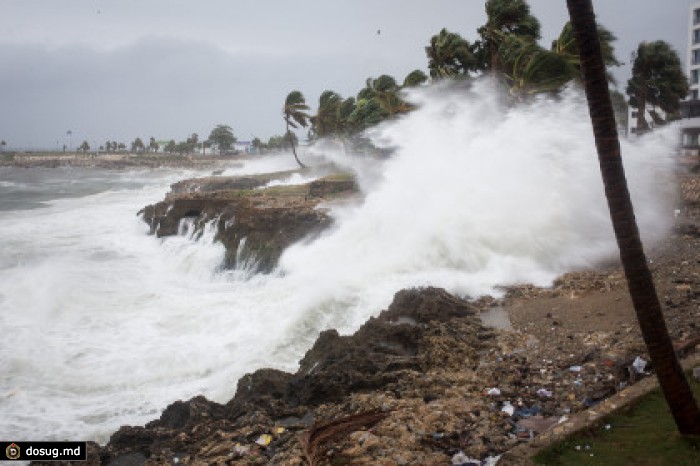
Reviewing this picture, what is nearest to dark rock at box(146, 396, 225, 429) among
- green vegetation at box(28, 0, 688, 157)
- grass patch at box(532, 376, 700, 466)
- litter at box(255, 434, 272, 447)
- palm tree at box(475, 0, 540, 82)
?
litter at box(255, 434, 272, 447)

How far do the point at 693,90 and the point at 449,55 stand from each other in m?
33.7

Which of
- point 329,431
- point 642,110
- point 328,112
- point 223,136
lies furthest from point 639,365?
point 223,136

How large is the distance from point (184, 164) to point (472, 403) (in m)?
111

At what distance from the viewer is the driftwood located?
17.4 ft

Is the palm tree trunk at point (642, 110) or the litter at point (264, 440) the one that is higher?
the palm tree trunk at point (642, 110)

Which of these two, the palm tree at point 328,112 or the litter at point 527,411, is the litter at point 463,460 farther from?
the palm tree at point 328,112

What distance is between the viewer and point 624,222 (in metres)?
4.16

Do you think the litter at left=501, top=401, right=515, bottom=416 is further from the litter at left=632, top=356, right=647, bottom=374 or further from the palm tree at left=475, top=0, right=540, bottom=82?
the palm tree at left=475, top=0, right=540, bottom=82

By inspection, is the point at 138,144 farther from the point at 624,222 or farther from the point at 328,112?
the point at 624,222

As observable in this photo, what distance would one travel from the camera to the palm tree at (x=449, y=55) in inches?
1117

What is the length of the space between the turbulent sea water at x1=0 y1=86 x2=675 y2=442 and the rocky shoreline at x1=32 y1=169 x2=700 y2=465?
53.3 inches

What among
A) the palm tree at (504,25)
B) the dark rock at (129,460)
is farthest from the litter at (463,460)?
the palm tree at (504,25)

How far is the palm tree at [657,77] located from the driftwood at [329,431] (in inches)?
1226

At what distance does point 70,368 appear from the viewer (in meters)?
9.95
